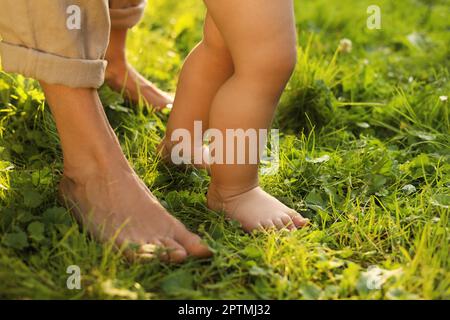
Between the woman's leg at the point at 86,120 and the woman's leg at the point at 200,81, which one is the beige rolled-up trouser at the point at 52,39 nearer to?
the woman's leg at the point at 86,120

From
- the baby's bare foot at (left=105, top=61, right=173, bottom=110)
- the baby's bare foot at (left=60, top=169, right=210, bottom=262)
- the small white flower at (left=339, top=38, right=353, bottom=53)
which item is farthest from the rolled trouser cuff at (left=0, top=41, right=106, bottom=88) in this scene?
the small white flower at (left=339, top=38, right=353, bottom=53)

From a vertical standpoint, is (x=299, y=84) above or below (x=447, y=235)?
above

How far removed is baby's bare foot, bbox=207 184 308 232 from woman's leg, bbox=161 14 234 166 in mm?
255

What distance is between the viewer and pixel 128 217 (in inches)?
65.4

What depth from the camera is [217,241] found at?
5.46 ft

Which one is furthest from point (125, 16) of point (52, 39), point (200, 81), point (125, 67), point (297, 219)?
point (297, 219)

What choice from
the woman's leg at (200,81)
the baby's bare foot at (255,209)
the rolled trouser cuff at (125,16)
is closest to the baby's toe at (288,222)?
the baby's bare foot at (255,209)

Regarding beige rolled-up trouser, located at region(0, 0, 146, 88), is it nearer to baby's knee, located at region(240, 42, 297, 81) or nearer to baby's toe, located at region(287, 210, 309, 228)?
baby's knee, located at region(240, 42, 297, 81)

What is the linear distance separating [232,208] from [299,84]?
75 cm

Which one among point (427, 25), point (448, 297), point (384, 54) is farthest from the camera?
point (427, 25)

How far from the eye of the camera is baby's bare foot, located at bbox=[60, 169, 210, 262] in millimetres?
1590

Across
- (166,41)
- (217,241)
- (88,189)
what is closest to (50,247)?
(88,189)

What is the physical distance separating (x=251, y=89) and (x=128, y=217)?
40 centimetres

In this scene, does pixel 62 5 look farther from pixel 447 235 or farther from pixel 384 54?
pixel 384 54
